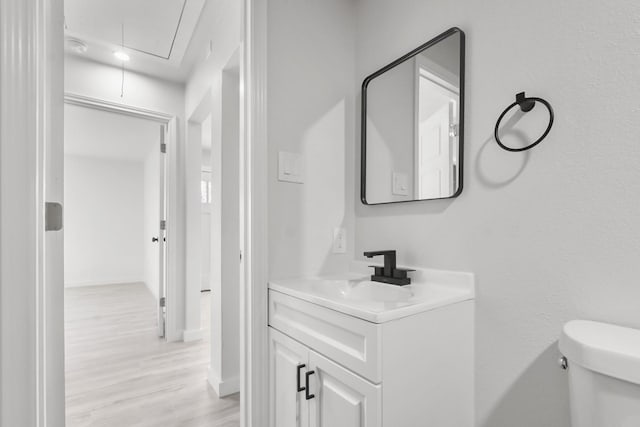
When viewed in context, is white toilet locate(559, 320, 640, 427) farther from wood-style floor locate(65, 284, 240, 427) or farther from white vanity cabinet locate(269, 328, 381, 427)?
wood-style floor locate(65, 284, 240, 427)

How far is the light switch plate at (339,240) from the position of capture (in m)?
1.51

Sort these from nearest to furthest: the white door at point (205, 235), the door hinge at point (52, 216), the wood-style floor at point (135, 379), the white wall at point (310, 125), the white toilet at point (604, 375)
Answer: the white toilet at point (604, 375)
the door hinge at point (52, 216)
the white wall at point (310, 125)
the wood-style floor at point (135, 379)
the white door at point (205, 235)

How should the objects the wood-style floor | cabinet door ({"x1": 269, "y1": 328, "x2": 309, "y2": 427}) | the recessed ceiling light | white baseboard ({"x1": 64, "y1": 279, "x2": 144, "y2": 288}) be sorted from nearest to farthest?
1. cabinet door ({"x1": 269, "y1": 328, "x2": 309, "y2": 427})
2. the wood-style floor
3. the recessed ceiling light
4. white baseboard ({"x1": 64, "y1": 279, "x2": 144, "y2": 288})

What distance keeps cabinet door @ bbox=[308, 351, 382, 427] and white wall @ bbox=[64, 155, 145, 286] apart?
19.6ft

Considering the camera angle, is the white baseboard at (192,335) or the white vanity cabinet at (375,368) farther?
the white baseboard at (192,335)

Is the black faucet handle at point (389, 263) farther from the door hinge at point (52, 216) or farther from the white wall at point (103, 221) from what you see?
the white wall at point (103, 221)

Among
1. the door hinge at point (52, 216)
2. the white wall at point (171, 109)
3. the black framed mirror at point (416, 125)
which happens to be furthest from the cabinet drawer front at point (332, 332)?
the white wall at point (171, 109)

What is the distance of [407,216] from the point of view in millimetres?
1326

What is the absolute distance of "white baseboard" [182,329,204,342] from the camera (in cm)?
284

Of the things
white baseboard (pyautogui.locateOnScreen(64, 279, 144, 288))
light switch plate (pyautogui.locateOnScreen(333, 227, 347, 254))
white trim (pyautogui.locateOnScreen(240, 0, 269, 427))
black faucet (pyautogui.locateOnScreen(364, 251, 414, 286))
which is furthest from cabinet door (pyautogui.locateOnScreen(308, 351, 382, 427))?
white baseboard (pyautogui.locateOnScreen(64, 279, 144, 288))

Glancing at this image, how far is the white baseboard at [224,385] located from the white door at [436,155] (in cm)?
167

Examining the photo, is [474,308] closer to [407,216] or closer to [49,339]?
[407,216]

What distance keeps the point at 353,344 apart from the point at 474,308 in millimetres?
476

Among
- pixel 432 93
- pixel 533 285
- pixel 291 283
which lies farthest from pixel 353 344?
pixel 432 93
